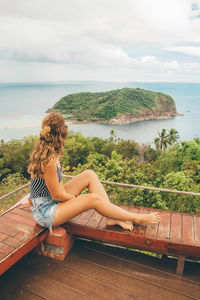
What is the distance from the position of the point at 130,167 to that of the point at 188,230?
9.26m

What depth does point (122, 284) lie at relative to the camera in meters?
2.19

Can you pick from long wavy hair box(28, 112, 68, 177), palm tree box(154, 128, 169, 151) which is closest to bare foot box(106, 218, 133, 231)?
long wavy hair box(28, 112, 68, 177)

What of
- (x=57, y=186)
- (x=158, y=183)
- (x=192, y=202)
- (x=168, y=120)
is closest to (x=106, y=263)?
(x=57, y=186)

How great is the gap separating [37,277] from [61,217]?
2.07 ft

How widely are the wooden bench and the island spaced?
8880 cm

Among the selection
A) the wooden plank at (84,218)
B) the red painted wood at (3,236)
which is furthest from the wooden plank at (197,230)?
the red painted wood at (3,236)

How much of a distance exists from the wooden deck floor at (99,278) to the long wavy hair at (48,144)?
1.03 metres

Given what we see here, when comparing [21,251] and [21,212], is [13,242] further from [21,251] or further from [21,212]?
[21,212]

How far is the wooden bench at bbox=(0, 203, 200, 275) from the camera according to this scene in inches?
86.4

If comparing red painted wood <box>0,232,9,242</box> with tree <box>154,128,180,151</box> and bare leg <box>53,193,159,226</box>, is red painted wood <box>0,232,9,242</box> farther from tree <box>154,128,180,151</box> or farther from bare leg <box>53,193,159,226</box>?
tree <box>154,128,180,151</box>

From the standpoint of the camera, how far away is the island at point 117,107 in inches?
3688

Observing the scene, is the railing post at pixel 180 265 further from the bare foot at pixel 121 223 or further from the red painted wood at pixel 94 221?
the red painted wood at pixel 94 221

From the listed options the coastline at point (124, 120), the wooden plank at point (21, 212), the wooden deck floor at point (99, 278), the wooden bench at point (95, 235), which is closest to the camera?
the wooden deck floor at point (99, 278)

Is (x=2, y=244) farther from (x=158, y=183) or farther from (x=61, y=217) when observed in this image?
(x=158, y=183)
